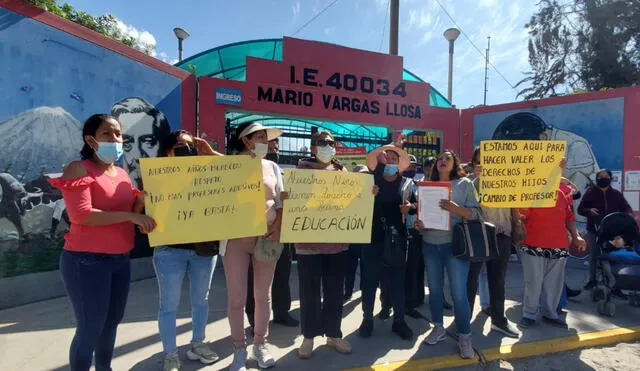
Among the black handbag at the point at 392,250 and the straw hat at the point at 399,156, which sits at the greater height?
the straw hat at the point at 399,156

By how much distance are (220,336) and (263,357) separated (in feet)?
3.10

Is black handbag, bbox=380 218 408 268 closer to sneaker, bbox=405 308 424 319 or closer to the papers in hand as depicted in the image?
the papers in hand

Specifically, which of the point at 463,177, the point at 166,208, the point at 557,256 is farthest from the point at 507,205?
the point at 166,208

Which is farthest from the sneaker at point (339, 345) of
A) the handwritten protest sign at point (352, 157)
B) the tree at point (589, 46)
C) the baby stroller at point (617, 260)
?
the tree at point (589, 46)

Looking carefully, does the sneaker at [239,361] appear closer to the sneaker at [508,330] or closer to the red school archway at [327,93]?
the sneaker at [508,330]

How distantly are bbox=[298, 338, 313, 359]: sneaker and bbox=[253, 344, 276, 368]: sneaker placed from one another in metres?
0.28

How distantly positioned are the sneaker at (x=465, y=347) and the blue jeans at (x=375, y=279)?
638 millimetres

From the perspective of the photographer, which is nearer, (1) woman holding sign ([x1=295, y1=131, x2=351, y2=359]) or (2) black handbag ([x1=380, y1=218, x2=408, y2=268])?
(1) woman holding sign ([x1=295, y1=131, x2=351, y2=359])

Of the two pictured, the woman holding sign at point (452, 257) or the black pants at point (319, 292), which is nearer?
the black pants at point (319, 292)

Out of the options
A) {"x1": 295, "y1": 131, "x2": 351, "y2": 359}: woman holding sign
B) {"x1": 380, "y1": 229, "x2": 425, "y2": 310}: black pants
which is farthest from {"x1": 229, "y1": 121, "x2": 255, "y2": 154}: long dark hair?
{"x1": 380, "y1": 229, "x2": 425, "y2": 310}: black pants

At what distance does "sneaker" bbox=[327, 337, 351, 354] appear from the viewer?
3594 mm

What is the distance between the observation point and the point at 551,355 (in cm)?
391

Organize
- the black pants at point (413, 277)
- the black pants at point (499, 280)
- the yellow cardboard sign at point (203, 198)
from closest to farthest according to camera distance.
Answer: the yellow cardboard sign at point (203, 198) < the black pants at point (499, 280) < the black pants at point (413, 277)

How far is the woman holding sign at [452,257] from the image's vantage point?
11.8ft
